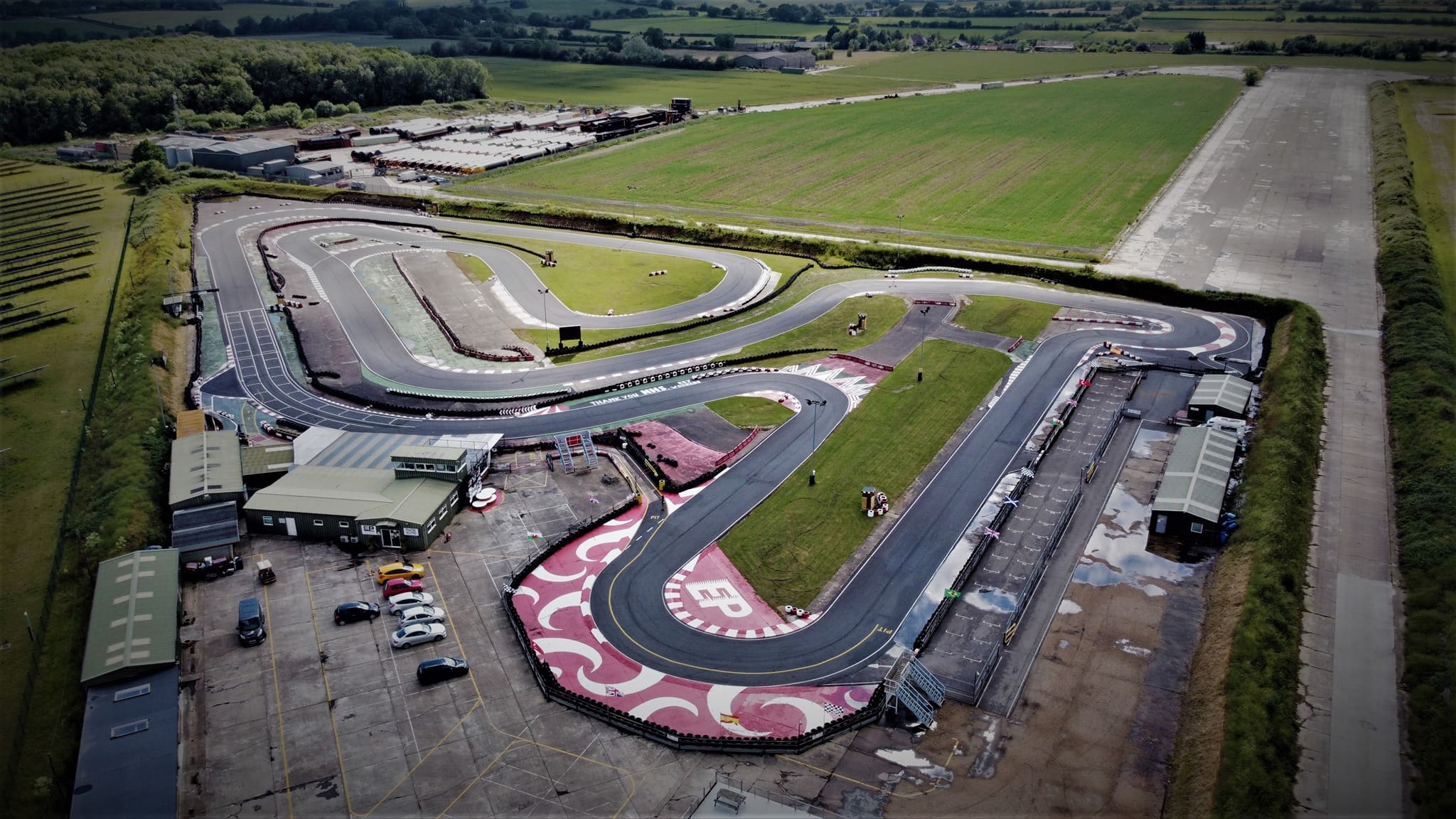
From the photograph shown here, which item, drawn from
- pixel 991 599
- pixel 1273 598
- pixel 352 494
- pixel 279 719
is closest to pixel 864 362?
pixel 991 599

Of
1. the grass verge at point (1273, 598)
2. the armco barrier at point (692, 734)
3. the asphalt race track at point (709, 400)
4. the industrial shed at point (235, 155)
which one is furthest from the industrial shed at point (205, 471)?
the industrial shed at point (235, 155)

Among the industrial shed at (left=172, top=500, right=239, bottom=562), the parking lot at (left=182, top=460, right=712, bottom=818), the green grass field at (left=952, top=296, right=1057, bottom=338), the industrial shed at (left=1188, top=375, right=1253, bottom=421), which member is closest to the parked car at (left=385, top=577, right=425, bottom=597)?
the parking lot at (left=182, top=460, right=712, bottom=818)

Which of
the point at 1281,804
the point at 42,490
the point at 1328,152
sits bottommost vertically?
the point at 1281,804

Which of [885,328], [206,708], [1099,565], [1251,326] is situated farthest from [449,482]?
[1251,326]

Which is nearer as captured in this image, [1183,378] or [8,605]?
[8,605]

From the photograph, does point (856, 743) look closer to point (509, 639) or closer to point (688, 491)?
point (509, 639)
